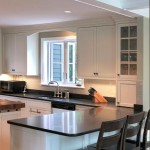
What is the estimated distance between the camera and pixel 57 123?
11.1ft

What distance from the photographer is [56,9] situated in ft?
15.2

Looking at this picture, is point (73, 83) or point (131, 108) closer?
point (131, 108)

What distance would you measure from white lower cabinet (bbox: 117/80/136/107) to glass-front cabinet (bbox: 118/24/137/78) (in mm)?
129

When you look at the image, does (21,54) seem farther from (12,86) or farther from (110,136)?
(110,136)

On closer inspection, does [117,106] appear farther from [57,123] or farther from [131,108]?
[57,123]

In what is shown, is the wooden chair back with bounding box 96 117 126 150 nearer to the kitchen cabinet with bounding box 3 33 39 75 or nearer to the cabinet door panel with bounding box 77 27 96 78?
the cabinet door panel with bounding box 77 27 96 78

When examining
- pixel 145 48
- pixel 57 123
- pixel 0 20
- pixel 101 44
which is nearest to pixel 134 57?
pixel 145 48

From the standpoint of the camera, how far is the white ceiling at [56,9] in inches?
152

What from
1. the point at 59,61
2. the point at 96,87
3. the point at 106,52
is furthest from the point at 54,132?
the point at 59,61

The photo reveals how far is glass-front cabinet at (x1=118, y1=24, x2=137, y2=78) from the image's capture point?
4801 millimetres

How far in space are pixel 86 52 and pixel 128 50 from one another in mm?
942

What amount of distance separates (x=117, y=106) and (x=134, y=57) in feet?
2.78

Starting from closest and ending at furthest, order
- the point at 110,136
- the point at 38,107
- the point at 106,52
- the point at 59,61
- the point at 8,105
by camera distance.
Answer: the point at 110,136, the point at 8,105, the point at 106,52, the point at 38,107, the point at 59,61

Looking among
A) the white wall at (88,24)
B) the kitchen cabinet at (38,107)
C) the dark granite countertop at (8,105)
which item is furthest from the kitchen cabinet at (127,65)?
the dark granite countertop at (8,105)
